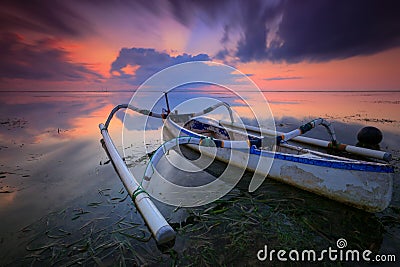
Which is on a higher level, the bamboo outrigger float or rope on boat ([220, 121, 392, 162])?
rope on boat ([220, 121, 392, 162])

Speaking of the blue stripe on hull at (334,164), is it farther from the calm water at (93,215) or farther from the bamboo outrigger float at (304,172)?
the calm water at (93,215)

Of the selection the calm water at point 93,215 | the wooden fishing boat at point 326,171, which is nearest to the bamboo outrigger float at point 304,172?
the wooden fishing boat at point 326,171

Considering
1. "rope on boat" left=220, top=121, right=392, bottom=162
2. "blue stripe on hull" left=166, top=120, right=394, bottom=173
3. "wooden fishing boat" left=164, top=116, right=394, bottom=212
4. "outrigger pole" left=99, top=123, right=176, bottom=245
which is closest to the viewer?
"outrigger pole" left=99, top=123, right=176, bottom=245

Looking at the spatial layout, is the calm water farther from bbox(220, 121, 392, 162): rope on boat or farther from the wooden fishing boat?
bbox(220, 121, 392, 162): rope on boat

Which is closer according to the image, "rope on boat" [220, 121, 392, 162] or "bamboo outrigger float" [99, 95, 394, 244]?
"bamboo outrigger float" [99, 95, 394, 244]

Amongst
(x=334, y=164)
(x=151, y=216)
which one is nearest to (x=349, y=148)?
(x=334, y=164)

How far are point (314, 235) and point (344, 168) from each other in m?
1.53

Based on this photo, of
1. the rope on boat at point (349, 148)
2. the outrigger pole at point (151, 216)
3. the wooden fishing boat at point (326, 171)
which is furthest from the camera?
the rope on boat at point (349, 148)

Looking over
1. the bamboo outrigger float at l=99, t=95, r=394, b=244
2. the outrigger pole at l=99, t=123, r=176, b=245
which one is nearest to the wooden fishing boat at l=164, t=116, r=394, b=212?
the bamboo outrigger float at l=99, t=95, r=394, b=244

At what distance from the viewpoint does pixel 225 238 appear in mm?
3674

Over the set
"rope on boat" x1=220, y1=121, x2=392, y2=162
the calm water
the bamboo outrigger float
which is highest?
"rope on boat" x1=220, y1=121, x2=392, y2=162

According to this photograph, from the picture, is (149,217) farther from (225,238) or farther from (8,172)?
(8,172)

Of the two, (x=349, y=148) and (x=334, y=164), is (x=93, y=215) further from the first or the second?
(x=349, y=148)

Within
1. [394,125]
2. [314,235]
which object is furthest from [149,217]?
[394,125]
